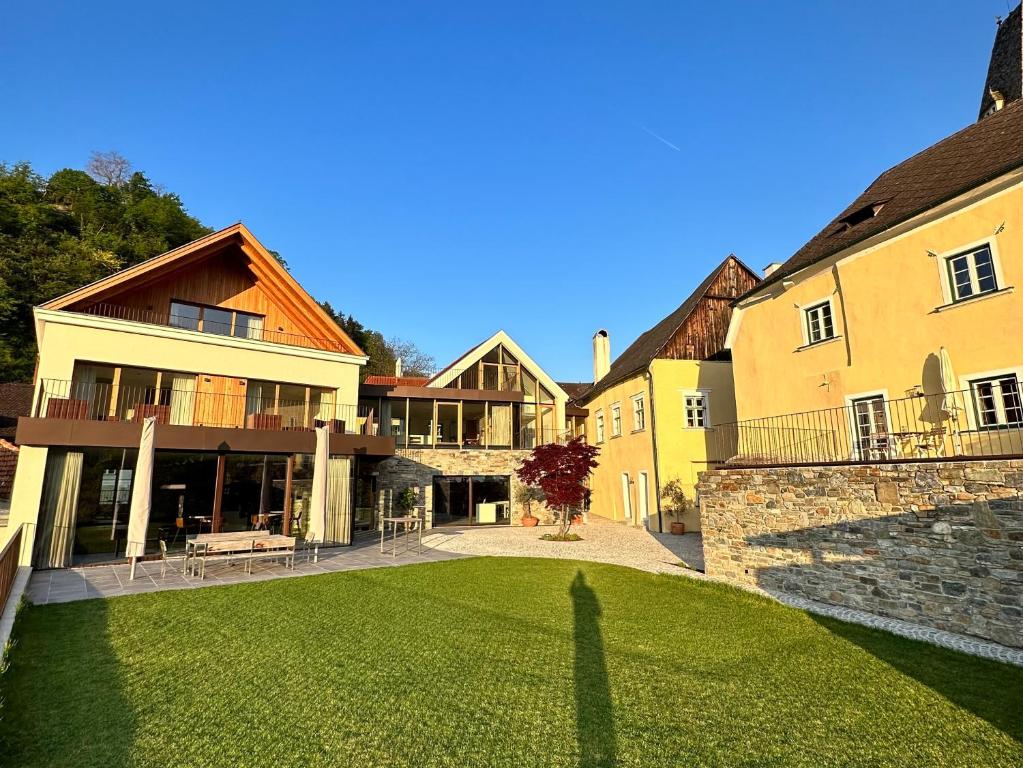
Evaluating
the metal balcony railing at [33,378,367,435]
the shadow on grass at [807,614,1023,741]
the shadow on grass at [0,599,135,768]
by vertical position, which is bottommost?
the shadow on grass at [807,614,1023,741]

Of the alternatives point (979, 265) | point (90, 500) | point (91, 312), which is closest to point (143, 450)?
point (90, 500)

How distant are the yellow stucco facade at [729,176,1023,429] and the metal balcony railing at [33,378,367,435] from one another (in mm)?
12705

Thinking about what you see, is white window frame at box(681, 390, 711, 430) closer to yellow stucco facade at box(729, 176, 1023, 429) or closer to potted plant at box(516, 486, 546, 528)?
yellow stucco facade at box(729, 176, 1023, 429)

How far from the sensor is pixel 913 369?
34.6 feet

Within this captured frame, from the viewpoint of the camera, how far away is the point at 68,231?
111ft

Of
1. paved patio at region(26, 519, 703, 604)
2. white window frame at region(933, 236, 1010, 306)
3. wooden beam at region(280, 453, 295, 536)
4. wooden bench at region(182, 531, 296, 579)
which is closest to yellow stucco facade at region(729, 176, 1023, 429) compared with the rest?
white window frame at region(933, 236, 1010, 306)

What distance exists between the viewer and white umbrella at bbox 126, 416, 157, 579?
371 inches

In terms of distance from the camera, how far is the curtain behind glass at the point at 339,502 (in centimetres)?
1516

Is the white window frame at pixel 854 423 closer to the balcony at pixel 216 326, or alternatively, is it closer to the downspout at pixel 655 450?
the downspout at pixel 655 450

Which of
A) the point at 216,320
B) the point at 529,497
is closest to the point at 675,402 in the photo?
the point at 529,497

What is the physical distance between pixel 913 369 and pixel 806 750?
31.3ft

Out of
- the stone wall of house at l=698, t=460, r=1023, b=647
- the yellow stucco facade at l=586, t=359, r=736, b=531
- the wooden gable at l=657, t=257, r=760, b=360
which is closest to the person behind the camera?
the stone wall of house at l=698, t=460, r=1023, b=647

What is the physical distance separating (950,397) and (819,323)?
3.95 metres

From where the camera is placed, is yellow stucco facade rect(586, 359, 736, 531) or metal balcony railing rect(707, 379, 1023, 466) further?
yellow stucco facade rect(586, 359, 736, 531)
